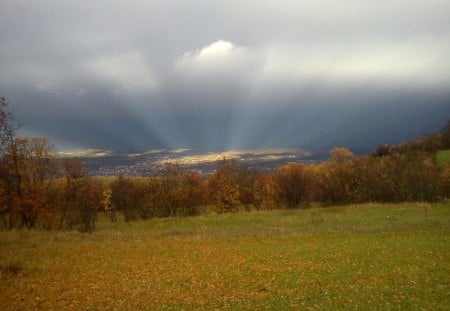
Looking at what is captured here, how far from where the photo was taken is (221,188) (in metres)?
82.3

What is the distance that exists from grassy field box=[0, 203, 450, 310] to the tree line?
21.8m

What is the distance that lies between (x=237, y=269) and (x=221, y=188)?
2375 inches

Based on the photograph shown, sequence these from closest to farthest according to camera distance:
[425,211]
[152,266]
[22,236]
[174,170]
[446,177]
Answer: [152,266] < [22,236] < [425,211] < [446,177] < [174,170]

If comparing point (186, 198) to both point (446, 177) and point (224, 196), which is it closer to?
point (224, 196)

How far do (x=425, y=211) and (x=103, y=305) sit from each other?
43052 millimetres

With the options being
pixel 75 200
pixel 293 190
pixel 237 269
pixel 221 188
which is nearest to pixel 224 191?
Answer: pixel 221 188

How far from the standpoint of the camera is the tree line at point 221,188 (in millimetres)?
56656

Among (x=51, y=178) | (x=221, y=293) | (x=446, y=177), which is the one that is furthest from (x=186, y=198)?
(x=221, y=293)

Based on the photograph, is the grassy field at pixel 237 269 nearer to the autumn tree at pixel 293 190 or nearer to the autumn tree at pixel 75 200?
the autumn tree at pixel 75 200

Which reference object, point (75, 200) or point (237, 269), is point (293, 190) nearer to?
point (75, 200)

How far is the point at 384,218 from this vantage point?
144 feet

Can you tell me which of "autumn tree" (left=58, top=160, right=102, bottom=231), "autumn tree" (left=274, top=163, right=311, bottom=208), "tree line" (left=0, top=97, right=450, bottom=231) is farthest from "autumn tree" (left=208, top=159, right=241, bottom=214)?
"autumn tree" (left=58, top=160, right=102, bottom=231)

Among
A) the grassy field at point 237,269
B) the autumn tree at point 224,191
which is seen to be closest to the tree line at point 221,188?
the autumn tree at point 224,191

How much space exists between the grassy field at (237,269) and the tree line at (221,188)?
21786 mm
